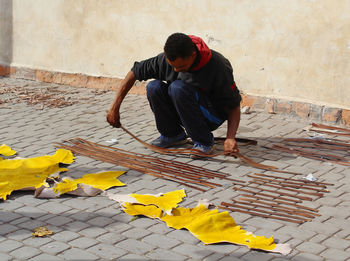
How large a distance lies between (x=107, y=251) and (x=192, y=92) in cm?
213

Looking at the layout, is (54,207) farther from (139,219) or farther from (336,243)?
(336,243)

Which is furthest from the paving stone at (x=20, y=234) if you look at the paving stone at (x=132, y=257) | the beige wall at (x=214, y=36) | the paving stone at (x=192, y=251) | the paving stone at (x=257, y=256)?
the beige wall at (x=214, y=36)

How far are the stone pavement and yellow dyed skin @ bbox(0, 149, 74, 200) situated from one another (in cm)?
10

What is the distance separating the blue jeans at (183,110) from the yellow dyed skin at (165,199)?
989 mm

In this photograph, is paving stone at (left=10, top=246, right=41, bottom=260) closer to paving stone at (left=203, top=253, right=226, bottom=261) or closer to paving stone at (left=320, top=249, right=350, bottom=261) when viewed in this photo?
paving stone at (left=203, top=253, right=226, bottom=261)

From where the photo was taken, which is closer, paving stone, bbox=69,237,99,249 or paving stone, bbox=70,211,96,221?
paving stone, bbox=69,237,99,249

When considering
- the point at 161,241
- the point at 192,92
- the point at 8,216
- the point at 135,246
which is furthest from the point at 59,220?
the point at 192,92

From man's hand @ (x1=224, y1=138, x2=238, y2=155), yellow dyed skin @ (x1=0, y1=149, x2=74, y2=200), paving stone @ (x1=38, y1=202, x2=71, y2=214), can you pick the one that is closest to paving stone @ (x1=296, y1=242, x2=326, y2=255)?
man's hand @ (x1=224, y1=138, x2=238, y2=155)

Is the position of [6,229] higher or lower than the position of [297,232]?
lower

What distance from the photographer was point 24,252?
399 centimetres

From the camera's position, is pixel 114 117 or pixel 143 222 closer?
pixel 143 222

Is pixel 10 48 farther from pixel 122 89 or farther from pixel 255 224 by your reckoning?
pixel 255 224

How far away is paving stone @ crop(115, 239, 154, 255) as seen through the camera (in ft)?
13.2

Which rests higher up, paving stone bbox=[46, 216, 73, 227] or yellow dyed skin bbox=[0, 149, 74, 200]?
yellow dyed skin bbox=[0, 149, 74, 200]
